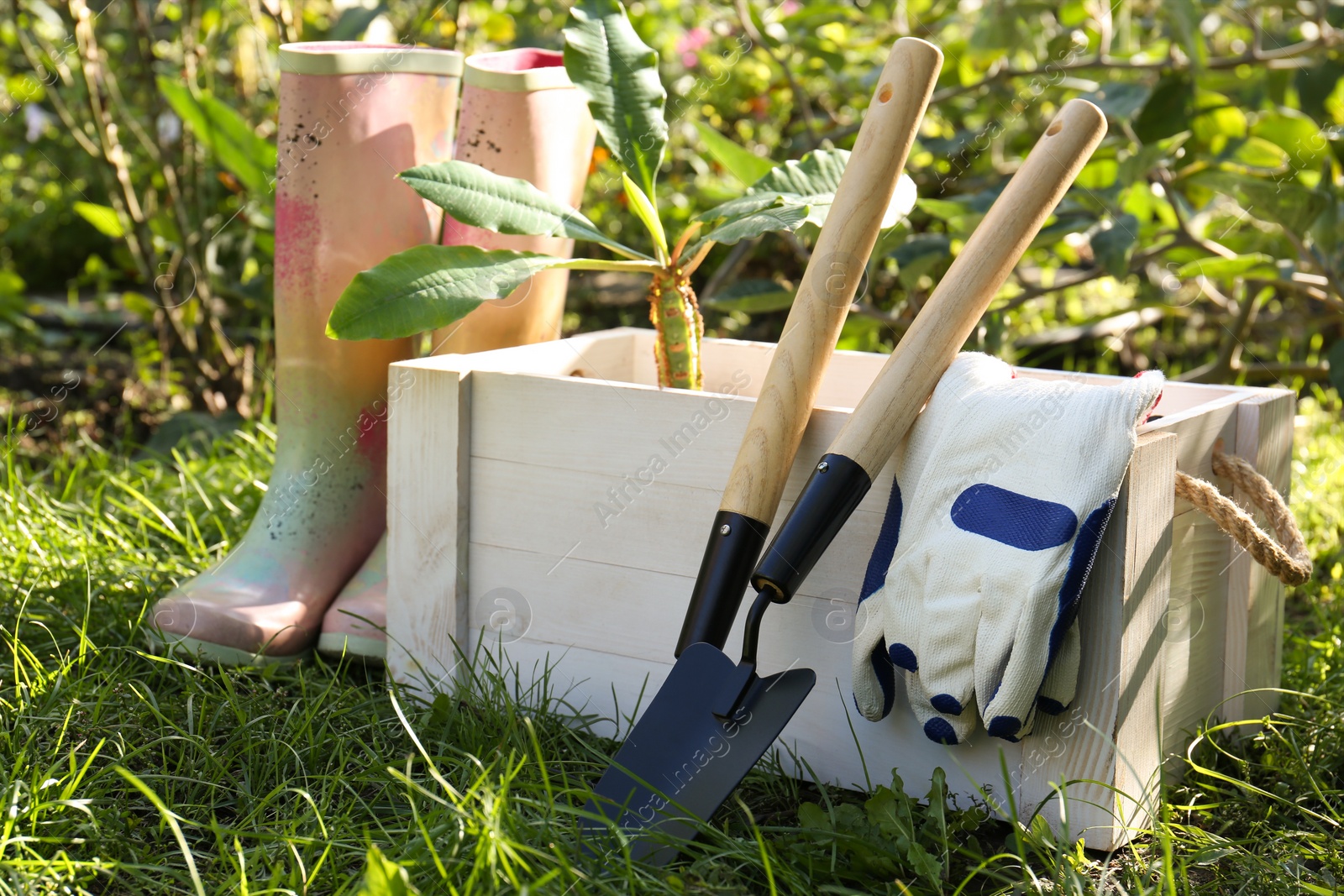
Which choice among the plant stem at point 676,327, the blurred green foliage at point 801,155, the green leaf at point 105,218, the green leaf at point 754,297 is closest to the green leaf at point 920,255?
the blurred green foliage at point 801,155

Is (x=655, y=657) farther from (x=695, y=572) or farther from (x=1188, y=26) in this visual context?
(x=1188, y=26)

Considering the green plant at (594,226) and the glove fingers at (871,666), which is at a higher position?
the green plant at (594,226)

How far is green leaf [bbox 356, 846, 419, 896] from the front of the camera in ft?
2.25

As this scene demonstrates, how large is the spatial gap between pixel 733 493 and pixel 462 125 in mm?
575

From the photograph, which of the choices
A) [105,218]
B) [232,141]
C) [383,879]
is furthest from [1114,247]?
[105,218]

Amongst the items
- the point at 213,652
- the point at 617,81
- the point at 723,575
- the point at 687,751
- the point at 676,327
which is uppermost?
the point at 617,81

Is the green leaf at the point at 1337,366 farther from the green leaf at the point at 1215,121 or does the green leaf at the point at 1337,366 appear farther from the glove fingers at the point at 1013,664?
the glove fingers at the point at 1013,664

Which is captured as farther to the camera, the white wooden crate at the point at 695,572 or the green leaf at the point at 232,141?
the green leaf at the point at 232,141

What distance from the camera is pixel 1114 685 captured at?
2.78 feet

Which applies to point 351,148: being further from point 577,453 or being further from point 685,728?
point 685,728

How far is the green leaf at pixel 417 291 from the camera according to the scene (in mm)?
988

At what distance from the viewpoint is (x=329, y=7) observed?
2822mm

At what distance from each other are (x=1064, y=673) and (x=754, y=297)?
0.93 m

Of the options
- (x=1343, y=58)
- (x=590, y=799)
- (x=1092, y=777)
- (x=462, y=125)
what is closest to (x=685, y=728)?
(x=590, y=799)
